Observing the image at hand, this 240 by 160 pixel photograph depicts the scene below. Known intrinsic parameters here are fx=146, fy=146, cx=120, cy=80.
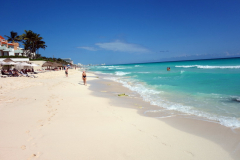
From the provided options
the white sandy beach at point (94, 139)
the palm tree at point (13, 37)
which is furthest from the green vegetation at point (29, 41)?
the white sandy beach at point (94, 139)

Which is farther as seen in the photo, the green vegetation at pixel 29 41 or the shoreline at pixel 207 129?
the green vegetation at pixel 29 41

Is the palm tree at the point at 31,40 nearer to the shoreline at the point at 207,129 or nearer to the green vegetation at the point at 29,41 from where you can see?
the green vegetation at the point at 29,41

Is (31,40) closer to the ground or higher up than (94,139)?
higher up

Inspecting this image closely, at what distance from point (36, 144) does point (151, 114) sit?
12.0ft

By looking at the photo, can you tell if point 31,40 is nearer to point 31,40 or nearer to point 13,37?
point 31,40

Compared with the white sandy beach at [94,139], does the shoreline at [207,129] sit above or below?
below

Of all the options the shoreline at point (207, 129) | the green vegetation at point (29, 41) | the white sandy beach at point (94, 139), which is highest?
the green vegetation at point (29, 41)

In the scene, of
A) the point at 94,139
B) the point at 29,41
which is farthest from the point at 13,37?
the point at 94,139

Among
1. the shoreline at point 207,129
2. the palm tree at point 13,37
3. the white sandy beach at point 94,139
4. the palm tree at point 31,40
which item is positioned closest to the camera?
the white sandy beach at point 94,139

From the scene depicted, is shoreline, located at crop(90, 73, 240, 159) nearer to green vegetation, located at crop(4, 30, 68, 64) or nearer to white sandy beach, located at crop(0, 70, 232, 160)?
white sandy beach, located at crop(0, 70, 232, 160)

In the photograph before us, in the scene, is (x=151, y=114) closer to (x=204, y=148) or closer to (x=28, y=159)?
(x=204, y=148)

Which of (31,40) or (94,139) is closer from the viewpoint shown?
(94,139)

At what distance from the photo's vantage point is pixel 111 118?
15.0 ft

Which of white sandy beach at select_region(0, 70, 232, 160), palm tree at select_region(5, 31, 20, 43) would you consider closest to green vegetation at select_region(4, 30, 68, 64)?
palm tree at select_region(5, 31, 20, 43)
